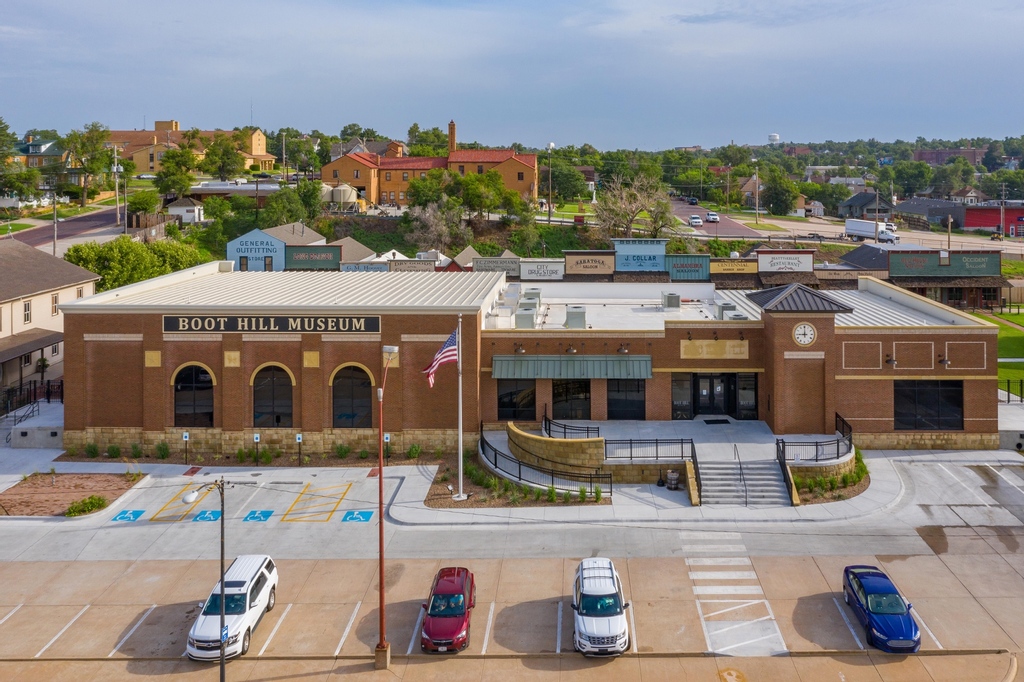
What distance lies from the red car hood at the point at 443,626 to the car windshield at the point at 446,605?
5.7 inches

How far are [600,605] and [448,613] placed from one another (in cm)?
409

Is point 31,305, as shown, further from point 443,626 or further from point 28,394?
point 443,626

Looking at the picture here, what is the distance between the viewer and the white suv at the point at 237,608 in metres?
24.3

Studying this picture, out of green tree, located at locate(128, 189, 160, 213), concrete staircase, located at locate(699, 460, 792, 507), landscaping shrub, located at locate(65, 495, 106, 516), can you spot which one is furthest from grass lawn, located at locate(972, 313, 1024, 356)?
green tree, located at locate(128, 189, 160, 213)

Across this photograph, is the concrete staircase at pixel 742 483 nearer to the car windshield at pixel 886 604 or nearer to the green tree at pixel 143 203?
the car windshield at pixel 886 604

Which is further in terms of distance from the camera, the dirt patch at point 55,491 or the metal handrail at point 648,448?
the metal handrail at point 648,448

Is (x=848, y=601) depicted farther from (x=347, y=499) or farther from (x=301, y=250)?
(x=301, y=250)

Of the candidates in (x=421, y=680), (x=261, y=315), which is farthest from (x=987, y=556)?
(x=261, y=315)

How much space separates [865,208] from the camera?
162000 mm

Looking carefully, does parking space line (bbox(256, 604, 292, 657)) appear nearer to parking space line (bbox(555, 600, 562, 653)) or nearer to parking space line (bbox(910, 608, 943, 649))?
parking space line (bbox(555, 600, 562, 653))

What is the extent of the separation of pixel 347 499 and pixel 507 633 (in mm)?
12825

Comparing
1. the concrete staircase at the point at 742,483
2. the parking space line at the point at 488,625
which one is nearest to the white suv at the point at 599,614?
the parking space line at the point at 488,625

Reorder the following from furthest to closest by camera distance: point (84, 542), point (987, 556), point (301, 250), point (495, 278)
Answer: point (301, 250) → point (495, 278) → point (84, 542) → point (987, 556)

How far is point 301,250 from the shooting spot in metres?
76.1
